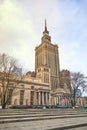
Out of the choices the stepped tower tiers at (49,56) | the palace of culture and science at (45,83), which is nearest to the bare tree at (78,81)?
the palace of culture and science at (45,83)

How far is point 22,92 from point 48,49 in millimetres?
56770

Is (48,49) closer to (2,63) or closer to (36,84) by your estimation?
(36,84)

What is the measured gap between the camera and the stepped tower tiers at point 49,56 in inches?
5020

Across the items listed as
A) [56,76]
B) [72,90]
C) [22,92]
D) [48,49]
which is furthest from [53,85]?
[72,90]

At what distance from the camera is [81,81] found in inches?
1951

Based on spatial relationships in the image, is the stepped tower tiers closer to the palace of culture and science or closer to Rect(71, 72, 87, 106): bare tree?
the palace of culture and science

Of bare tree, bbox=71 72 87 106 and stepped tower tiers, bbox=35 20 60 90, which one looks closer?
bare tree, bbox=71 72 87 106

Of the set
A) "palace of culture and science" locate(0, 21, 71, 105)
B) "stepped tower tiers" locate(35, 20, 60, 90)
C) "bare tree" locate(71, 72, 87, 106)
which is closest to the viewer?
"bare tree" locate(71, 72, 87, 106)

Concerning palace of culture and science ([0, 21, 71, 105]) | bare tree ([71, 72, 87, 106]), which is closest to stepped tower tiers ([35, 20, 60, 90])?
palace of culture and science ([0, 21, 71, 105])

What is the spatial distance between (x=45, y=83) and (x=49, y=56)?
123ft

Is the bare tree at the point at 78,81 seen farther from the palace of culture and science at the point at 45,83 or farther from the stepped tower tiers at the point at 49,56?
the stepped tower tiers at the point at 49,56

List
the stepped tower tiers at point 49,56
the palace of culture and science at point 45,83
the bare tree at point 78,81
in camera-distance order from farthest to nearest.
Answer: the stepped tower tiers at point 49,56 < the palace of culture and science at point 45,83 < the bare tree at point 78,81

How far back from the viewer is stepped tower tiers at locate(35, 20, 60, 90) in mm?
127500

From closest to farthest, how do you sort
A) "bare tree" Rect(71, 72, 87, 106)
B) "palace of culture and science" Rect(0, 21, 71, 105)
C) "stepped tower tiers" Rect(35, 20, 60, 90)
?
"bare tree" Rect(71, 72, 87, 106) → "palace of culture and science" Rect(0, 21, 71, 105) → "stepped tower tiers" Rect(35, 20, 60, 90)
